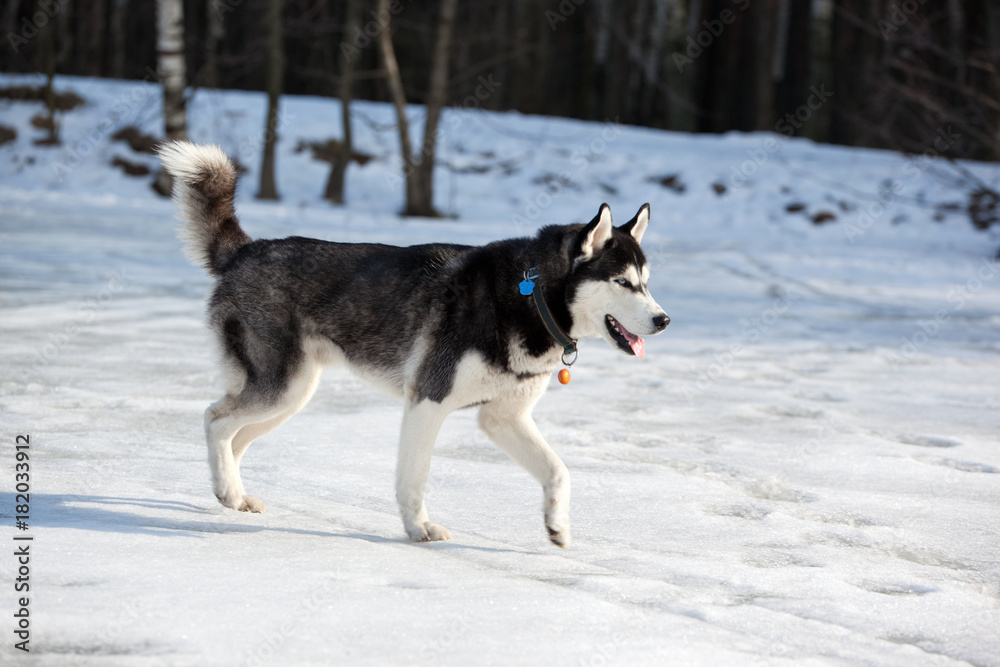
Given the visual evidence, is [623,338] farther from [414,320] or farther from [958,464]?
[958,464]

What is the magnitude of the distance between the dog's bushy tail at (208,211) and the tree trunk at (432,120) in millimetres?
10888

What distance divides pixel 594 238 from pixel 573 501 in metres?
1.27

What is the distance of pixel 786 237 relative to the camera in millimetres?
15547

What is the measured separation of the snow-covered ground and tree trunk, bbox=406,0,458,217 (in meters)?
4.86

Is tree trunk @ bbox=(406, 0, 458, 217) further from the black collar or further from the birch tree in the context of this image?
the black collar

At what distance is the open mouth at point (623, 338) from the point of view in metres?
3.57

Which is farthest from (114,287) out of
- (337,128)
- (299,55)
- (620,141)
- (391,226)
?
(299,55)

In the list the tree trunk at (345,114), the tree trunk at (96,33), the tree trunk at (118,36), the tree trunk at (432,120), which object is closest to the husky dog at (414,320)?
the tree trunk at (432,120)

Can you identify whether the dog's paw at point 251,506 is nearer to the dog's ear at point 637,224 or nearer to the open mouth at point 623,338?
the open mouth at point 623,338

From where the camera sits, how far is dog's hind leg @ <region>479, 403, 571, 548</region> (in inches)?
138

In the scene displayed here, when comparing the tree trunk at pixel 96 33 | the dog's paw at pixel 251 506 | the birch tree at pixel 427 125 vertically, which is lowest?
the dog's paw at pixel 251 506

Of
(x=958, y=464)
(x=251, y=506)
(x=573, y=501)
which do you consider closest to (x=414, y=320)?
(x=251, y=506)

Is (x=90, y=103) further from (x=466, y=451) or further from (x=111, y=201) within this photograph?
(x=466, y=451)

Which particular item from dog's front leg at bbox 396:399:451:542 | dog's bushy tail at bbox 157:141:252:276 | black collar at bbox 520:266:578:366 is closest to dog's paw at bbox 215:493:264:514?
dog's front leg at bbox 396:399:451:542
